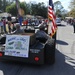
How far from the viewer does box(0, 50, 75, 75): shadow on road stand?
648 cm

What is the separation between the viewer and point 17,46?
22.8 feet

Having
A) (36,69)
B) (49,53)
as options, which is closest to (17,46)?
(36,69)

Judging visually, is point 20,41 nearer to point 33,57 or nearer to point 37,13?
point 33,57

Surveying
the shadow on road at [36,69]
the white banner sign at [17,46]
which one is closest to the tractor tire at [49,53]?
the shadow on road at [36,69]

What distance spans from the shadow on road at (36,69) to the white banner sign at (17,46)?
480mm

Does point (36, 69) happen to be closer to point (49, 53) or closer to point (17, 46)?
point (49, 53)

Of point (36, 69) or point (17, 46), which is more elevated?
point (17, 46)

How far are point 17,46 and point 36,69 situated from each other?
A: 1.02 metres

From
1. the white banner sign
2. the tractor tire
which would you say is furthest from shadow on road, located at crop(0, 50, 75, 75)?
the white banner sign

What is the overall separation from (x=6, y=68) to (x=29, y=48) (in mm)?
1032

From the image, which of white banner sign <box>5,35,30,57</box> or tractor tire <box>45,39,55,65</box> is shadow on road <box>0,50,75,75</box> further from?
white banner sign <box>5,35,30,57</box>

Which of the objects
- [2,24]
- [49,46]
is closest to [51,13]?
[49,46]

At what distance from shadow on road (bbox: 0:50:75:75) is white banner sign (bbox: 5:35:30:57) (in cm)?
48

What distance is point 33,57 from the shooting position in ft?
22.0
